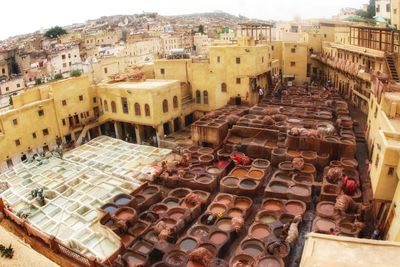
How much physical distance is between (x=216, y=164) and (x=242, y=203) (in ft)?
20.2

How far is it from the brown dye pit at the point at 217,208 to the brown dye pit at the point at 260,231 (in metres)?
2.78

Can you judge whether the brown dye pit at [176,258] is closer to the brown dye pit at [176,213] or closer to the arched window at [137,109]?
the brown dye pit at [176,213]

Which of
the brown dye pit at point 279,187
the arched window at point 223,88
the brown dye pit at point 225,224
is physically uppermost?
the arched window at point 223,88

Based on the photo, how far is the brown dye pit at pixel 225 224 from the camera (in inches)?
777

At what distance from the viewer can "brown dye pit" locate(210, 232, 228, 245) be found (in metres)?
18.6

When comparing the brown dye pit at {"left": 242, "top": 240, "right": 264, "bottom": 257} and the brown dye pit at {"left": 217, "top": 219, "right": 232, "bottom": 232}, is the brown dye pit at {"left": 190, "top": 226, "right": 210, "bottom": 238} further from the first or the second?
the brown dye pit at {"left": 242, "top": 240, "right": 264, "bottom": 257}

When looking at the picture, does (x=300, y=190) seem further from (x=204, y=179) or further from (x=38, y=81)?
(x=38, y=81)

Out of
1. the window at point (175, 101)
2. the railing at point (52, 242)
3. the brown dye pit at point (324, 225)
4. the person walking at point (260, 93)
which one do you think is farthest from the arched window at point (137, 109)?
the brown dye pit at point (324, 225)

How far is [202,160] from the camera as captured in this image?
27.9m

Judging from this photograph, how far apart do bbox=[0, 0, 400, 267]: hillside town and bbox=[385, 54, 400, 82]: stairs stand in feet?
0.33

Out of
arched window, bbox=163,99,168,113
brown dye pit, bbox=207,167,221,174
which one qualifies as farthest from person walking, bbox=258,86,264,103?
brown dye pit, bbox=207,167,221,174

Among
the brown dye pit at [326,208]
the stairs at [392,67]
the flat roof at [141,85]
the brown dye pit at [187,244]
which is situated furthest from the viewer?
the flat roof at [141,85]

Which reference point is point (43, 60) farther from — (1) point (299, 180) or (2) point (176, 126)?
(1) point (299, 180)

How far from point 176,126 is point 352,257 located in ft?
100
